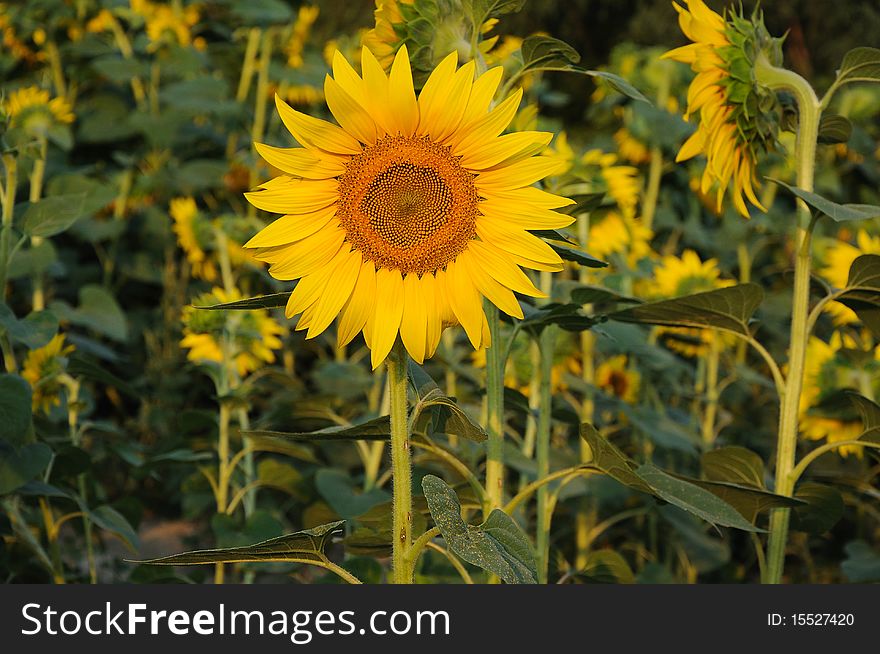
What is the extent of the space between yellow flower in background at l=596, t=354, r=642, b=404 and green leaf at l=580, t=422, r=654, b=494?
1203 millimetres

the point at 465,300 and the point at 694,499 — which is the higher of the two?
the point at 465,300

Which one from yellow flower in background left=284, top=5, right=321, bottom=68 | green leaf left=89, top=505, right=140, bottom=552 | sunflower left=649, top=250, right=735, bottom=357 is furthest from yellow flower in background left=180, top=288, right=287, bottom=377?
yellow flower in background left=284, top=5, right=321, bottom=68

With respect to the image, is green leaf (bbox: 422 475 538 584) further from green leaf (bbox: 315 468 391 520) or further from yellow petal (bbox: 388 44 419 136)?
green leaf (bbox: 315 468 391 520)

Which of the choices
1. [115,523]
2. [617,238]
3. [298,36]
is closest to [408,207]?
[115,523]

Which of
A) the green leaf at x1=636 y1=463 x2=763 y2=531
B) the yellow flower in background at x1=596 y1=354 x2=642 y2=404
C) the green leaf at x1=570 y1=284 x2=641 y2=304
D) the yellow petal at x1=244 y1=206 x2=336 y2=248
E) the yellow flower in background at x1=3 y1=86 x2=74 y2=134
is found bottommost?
the green leaf at x1=636 y1=463 x2=763 y2=531

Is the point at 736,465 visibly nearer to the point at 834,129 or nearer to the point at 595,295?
the point at 595,295

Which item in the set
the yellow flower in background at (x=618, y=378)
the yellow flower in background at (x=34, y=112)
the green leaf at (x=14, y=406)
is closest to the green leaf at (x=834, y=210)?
the green leaf at (x=14, y=406)

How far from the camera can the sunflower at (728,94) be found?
3.70 ft

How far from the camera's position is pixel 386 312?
0.90m

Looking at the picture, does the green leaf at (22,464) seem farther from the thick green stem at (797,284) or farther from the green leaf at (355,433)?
the thick green stem at (797,284)

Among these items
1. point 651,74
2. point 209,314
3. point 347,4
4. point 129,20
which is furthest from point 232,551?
point 347,4

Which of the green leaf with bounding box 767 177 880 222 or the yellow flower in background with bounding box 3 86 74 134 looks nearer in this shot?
the green leaf with bounding box 767 177 880 222

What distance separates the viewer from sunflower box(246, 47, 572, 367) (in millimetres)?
888

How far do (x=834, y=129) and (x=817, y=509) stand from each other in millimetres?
409
